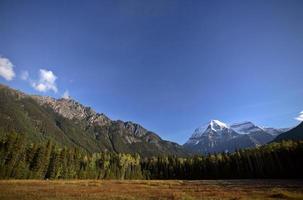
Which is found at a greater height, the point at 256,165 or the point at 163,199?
the point at 256,165

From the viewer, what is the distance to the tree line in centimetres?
9300

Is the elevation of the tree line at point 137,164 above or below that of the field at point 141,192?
above

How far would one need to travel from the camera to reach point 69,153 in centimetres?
12688

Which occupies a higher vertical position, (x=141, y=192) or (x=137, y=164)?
(x=137, y=164)

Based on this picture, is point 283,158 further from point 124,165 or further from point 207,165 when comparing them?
point 124,165

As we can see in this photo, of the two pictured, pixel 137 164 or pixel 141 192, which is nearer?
pixel 141 192

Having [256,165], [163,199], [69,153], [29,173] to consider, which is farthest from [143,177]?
[163,199]

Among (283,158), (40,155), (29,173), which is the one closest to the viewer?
(29,173)

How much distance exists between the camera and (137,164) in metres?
178

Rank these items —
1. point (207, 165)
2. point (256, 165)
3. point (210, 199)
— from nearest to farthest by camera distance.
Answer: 1. point (210, 199)
2. point (256, 165)
3. point (207, 165)

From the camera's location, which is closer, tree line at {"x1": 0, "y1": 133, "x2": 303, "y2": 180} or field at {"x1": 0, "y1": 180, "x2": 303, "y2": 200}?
field at {"x1": 0, "y1": 180, "x2": 303, "y2": 200}

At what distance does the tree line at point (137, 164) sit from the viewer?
9300 cm

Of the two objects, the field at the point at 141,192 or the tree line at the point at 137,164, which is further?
the tree line at the point at 137,164

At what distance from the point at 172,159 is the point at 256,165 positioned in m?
66.1
